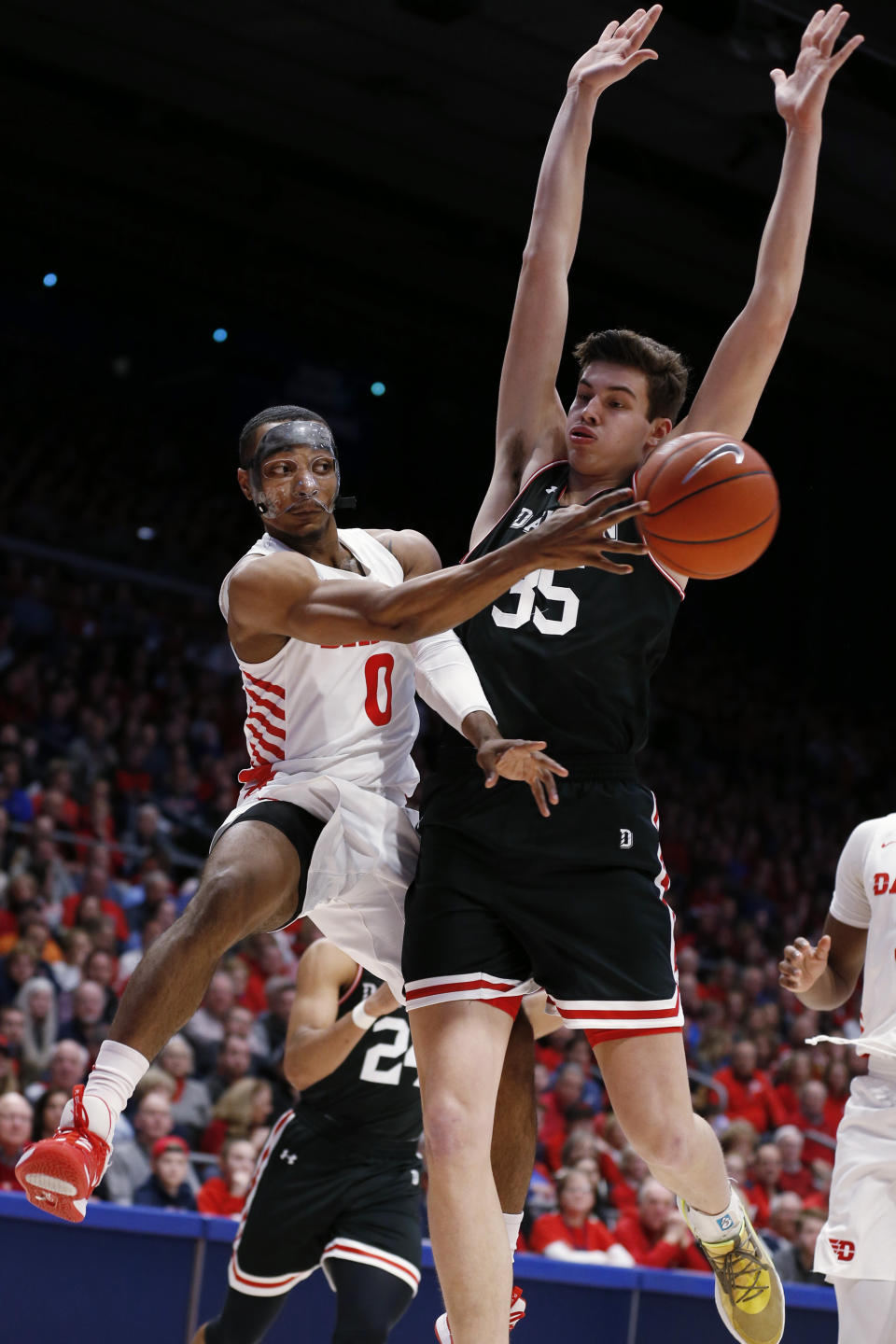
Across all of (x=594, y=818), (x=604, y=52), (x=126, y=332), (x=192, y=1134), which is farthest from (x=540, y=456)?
(x=126, y=332)

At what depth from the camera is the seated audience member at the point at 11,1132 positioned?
655 cm

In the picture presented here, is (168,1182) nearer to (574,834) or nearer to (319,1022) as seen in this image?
(319,1022)

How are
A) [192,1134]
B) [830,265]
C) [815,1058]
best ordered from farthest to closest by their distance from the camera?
[830,265] → [815,1058] → [192,1134]

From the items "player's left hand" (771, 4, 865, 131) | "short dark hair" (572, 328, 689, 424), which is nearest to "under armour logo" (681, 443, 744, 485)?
"short dark hair" (572, 328, 689, 424)

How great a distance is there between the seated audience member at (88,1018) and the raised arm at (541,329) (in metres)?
5.04

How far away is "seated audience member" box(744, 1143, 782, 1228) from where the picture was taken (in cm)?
902

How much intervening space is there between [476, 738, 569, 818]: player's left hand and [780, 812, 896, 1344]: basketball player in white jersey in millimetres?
859

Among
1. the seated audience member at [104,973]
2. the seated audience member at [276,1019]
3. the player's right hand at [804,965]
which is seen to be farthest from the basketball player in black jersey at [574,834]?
the seated audience member at [104,973]

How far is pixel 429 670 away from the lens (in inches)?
141

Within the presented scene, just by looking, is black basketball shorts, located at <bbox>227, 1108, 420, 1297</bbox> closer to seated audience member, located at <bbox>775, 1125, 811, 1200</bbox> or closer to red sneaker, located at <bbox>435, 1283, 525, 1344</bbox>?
red sneaker, located at <bbox>435, 1283, 525, 1344</bbox>

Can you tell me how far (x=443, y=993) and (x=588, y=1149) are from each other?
5.29 metres

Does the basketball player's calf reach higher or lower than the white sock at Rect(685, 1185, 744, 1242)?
higher

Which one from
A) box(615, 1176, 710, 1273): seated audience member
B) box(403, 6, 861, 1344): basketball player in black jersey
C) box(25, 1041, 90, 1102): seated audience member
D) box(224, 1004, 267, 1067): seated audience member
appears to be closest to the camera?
box(403, 6, 861, 1344): basketball player in black jersey

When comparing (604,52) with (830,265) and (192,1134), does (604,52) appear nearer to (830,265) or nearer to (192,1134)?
(192,1134)
